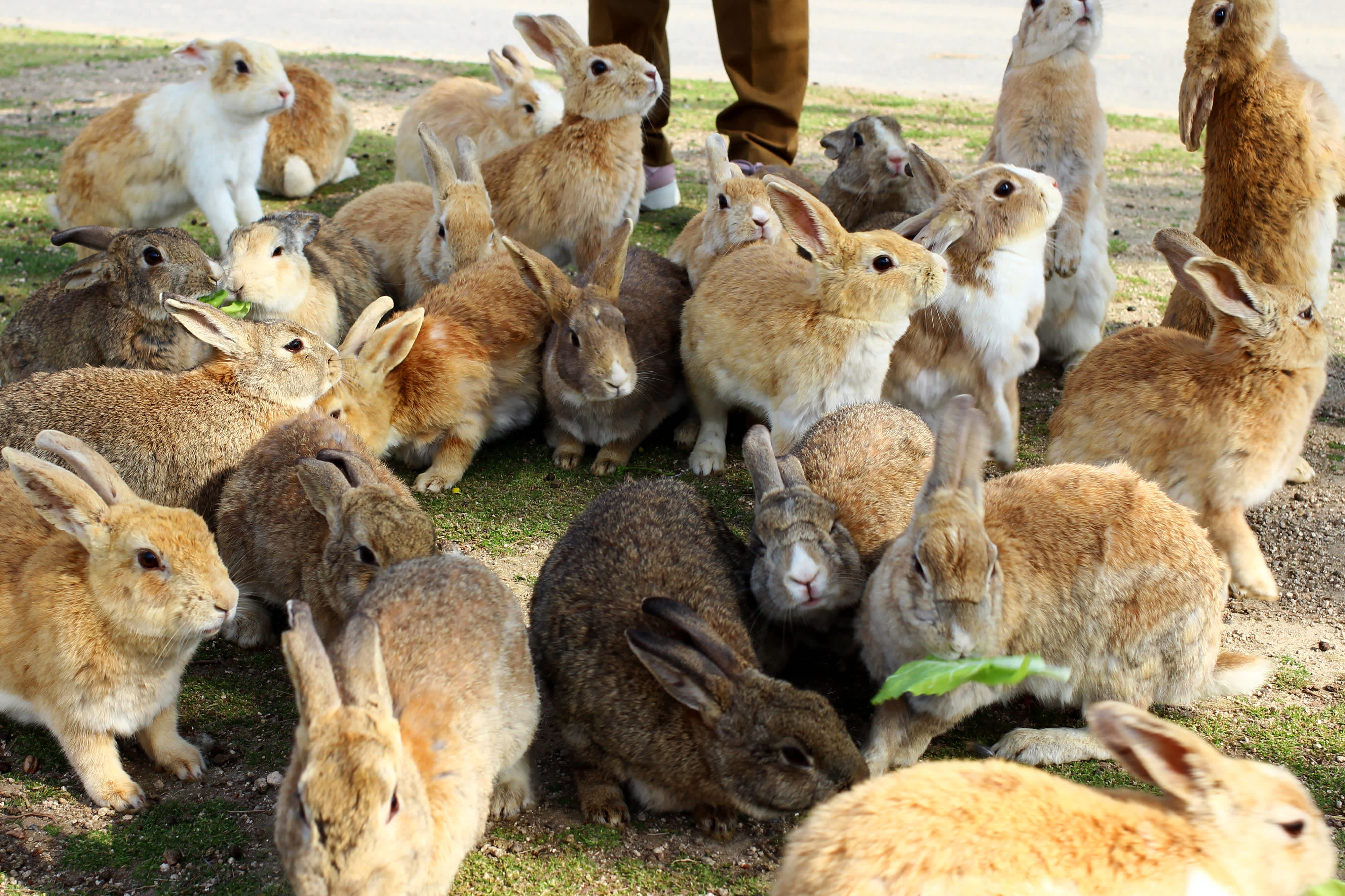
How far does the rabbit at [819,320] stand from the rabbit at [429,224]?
62.2 inches

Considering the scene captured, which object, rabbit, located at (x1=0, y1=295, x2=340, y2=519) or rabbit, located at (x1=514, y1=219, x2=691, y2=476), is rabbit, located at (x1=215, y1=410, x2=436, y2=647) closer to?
rabbit, located at (x1=0, y1=295, x2=340, y2=519)

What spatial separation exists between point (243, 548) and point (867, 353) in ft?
7.99

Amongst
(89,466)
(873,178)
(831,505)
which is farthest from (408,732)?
(873,178)

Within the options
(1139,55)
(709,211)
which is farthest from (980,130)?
(709,211)

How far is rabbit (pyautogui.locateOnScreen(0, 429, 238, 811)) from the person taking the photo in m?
3.15

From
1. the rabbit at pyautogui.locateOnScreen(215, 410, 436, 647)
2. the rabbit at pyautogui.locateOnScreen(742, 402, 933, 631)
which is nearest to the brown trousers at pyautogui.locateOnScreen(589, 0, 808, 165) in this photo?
the rabbit at pyautogui.locateOnScreen(742, 402, 933, 631)

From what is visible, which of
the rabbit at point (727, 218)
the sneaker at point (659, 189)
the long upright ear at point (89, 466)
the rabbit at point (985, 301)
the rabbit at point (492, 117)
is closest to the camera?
the long upright ear at point (89, 466)

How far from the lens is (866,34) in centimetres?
1246

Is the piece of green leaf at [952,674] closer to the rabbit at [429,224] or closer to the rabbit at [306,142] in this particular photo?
the rabbit at [429,224]

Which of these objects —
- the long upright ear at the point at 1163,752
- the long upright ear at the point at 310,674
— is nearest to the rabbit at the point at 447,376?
the long upright ear at the point at 310,674

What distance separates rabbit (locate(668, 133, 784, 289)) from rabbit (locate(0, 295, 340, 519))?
6.42ft

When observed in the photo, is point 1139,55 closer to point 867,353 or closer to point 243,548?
point 867,353

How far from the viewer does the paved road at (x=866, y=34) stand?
10.9m

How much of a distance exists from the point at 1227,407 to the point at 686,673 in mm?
2176
